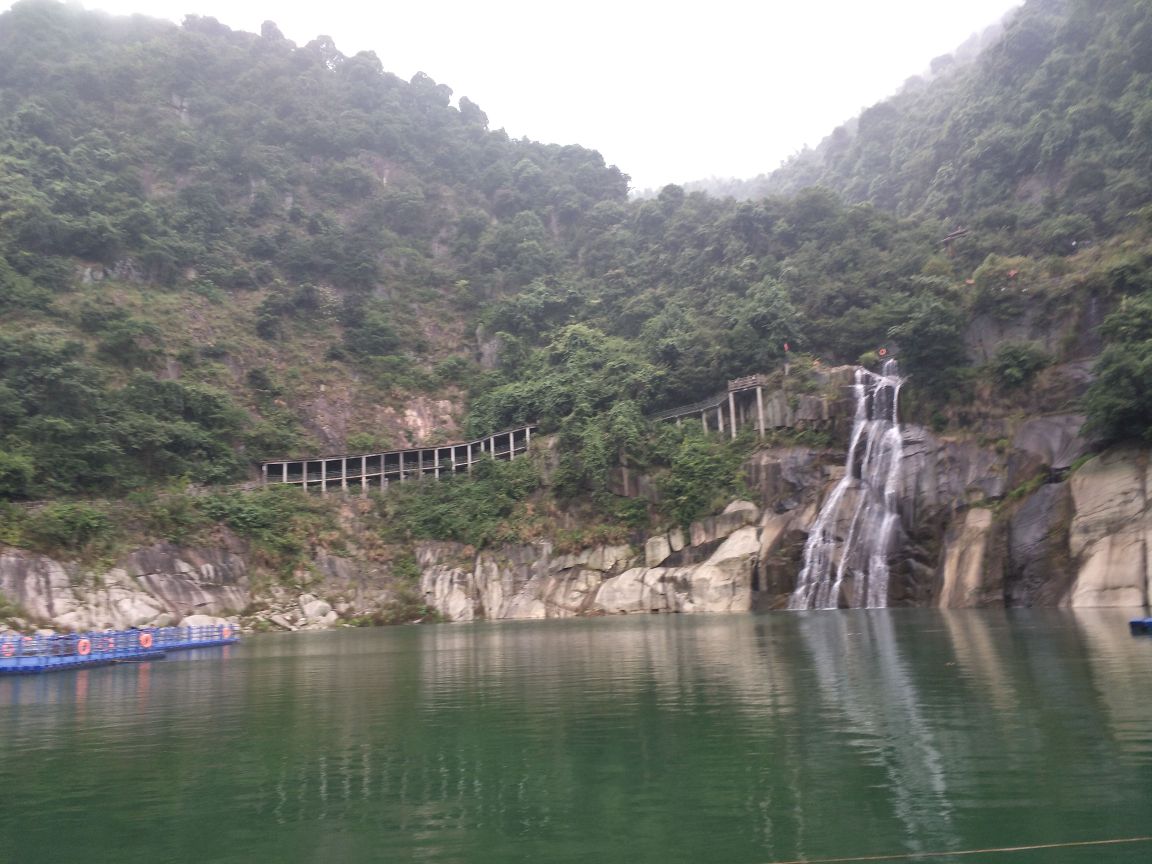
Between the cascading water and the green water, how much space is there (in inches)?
788

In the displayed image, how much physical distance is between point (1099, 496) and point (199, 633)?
36334mm

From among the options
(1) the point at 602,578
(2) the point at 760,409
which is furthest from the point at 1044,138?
(1) the point at 602,578

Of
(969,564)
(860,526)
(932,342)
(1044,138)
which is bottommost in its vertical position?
(969,564)

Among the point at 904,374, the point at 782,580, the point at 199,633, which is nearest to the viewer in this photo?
the point at 199,633

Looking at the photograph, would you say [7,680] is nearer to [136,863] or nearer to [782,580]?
[136,863]

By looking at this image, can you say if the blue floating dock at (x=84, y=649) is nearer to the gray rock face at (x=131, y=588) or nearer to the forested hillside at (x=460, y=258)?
the gray rock face at (x=131, y=588)

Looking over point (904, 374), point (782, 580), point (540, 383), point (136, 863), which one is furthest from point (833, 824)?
point (540, 383)

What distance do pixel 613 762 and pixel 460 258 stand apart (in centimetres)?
8051

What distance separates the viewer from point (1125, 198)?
179 ft

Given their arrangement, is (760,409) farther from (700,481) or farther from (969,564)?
(969,564)

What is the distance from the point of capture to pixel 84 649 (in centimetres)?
2825

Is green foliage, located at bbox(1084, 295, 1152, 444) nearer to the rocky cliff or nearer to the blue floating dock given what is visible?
the rocky cliff

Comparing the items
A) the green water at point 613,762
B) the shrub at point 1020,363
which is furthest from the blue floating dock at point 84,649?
the shrub at point 1020,363

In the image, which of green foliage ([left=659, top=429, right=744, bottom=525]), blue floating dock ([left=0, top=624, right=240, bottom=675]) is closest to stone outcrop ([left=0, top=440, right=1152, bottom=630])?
green foliage ([left=659, top=429, right=744, bottom=525])
